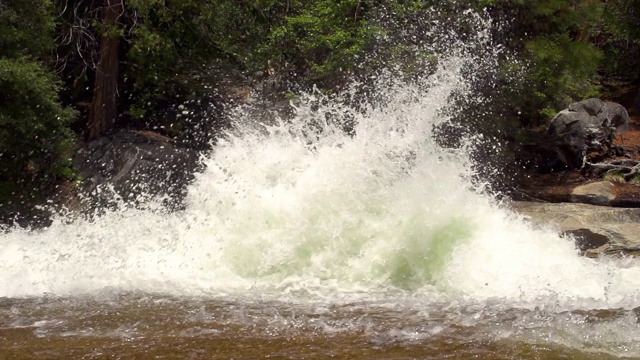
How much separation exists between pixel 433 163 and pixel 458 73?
380 cm

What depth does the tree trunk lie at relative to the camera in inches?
477

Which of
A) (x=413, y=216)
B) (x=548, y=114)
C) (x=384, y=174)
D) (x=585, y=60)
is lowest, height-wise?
(x=413, y=216)

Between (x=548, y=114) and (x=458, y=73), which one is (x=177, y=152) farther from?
(x=548, y=114)

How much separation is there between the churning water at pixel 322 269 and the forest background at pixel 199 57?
2.22 m

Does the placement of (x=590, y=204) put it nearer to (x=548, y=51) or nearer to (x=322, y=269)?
(x=548, y=51)

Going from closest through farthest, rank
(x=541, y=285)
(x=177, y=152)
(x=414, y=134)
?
1. (x=541, y=285)
2. (x=414, y=134)
3. (x=177, y=152)

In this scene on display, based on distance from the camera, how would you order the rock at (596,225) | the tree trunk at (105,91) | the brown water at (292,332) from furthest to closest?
the tree trunk at (105,91)
the rock at (596,225)
the brown water at (292,332)

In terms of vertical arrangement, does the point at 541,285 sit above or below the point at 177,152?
below

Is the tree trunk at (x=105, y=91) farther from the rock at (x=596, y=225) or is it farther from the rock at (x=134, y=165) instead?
the rock at (x=596, y=225)

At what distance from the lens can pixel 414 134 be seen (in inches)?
329

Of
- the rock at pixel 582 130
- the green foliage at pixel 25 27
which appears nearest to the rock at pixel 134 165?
the green foliage at pixel 25 27

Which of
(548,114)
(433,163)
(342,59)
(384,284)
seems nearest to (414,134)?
(433,163)

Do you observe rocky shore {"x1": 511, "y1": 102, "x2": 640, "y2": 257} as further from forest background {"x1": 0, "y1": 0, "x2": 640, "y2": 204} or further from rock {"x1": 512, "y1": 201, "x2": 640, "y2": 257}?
forest background {"x1": 0, "y1": 0, "x2": 640, "y2": 204}

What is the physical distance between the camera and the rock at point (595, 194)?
1042 cm
